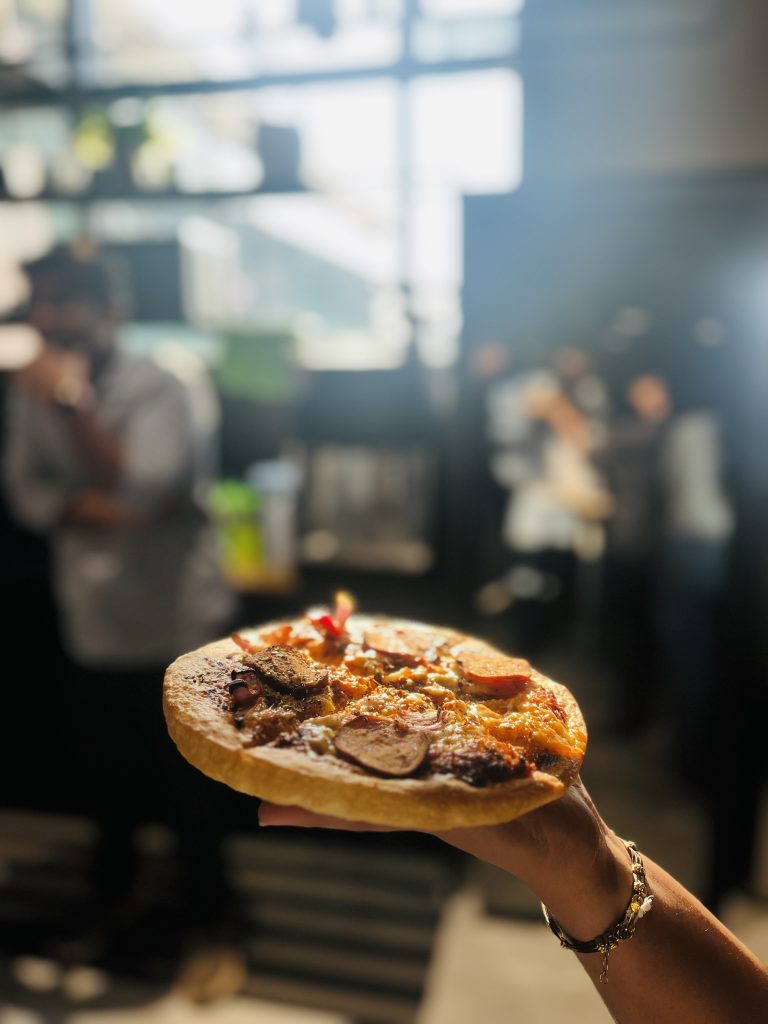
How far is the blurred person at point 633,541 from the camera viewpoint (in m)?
3.55

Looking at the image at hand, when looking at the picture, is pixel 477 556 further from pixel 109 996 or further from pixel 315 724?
pixel 315 724

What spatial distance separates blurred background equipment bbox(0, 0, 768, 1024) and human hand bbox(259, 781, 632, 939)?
2.02 metres

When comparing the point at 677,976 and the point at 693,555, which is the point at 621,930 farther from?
the point at 693,555

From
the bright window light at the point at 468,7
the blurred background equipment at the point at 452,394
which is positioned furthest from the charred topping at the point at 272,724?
the bright window light at the point at 468,7

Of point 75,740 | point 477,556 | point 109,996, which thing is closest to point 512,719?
point 109,996

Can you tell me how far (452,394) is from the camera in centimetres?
381

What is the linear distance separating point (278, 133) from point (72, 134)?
104 cm

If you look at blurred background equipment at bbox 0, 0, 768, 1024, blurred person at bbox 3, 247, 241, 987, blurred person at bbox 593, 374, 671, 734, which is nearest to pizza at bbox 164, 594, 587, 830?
blurred person at bbox 3, 247, 241, 987

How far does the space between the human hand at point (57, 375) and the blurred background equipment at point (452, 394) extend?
0.67ft

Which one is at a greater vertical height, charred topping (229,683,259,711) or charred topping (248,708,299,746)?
charred topping (229,683,259,711)

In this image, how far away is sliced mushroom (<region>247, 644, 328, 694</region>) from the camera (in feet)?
3.44

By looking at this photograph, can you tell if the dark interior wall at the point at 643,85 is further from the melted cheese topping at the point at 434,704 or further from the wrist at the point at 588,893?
the wrist at the point at 588,893

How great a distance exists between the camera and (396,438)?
12.6 ft

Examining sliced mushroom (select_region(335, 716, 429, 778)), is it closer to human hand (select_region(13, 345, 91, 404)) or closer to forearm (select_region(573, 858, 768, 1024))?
forearm (select_region(573, 858, 768, 1024))
